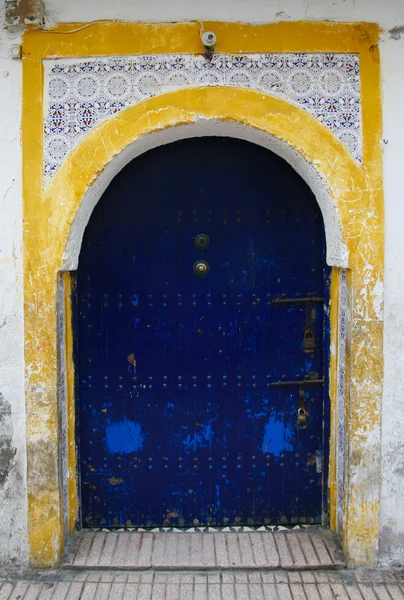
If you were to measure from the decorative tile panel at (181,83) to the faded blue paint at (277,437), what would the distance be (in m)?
1.46

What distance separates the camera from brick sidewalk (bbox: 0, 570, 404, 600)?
2.71 metres

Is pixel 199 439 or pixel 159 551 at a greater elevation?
pixel 199 439

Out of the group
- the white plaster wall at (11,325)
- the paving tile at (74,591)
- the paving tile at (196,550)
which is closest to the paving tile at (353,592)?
the paving tile at (196,550)

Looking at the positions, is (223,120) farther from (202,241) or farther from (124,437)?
(124,437)

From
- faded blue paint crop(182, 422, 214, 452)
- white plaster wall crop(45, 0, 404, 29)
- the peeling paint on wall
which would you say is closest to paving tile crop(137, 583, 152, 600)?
faded blue paint crop(182, 422, 214, 452)

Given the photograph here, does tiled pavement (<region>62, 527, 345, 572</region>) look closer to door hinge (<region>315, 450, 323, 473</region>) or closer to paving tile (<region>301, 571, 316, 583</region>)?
paving tile (<region>301, 571, 316, 583</region>)

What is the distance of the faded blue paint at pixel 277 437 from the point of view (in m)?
3.19

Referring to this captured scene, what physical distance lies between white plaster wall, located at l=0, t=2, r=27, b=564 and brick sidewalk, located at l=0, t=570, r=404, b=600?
211mm

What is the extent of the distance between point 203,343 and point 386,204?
46.6 inches

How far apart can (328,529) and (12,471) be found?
67.6 inches

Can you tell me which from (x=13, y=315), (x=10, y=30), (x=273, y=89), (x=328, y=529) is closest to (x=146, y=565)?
(x=328, y=529)

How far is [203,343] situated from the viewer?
10.3ft

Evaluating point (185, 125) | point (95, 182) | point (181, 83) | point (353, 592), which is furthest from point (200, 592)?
point (181, 83)

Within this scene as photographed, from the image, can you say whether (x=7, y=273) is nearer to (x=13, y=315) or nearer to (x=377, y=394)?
(x=13, y=315)
